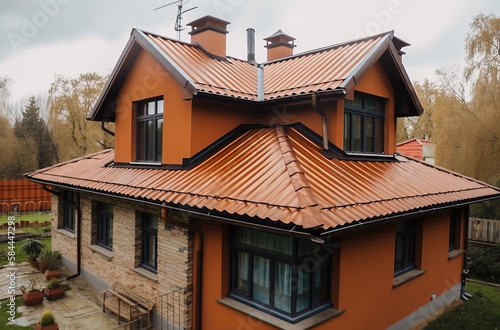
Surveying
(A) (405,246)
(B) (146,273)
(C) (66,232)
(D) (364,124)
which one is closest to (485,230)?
(A) (405,246)

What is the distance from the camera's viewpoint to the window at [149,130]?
9.16 metres

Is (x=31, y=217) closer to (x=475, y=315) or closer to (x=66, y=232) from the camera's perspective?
(x=66, y=232)

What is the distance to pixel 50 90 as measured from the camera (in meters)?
29.5

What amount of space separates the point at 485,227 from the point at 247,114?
13.4 m

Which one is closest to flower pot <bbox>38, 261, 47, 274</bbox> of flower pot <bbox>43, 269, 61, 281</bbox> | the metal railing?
flower pot <bbox>43, 269, 61, 281</bbox>

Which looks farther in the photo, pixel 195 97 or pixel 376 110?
pixel 376 110

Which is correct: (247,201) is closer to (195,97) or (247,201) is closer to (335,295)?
(335,295)

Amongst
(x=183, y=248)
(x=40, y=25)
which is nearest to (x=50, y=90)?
(x=40, y=25)

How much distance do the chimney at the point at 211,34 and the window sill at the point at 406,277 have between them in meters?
7.69

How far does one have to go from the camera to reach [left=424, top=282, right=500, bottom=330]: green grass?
853 centimetres

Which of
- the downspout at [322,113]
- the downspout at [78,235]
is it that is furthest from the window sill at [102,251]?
the downspout at [322,113]

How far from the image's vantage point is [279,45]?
41.7 feet

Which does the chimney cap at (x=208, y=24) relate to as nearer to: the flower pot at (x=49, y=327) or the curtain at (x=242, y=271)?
the curtain at (x=242, y=271)

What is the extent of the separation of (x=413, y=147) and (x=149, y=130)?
20964mm
